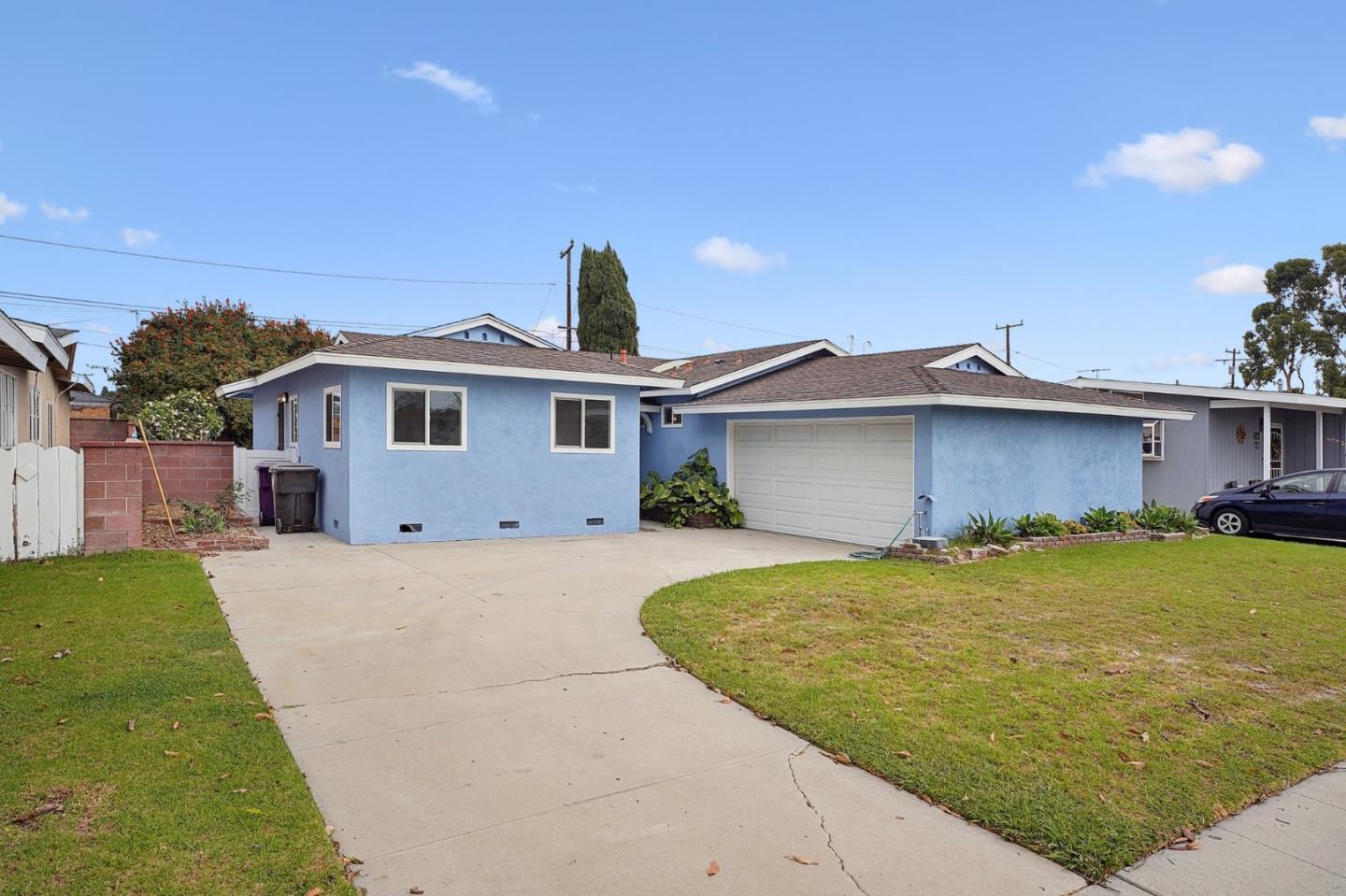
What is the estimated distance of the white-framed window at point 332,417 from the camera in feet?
42.2

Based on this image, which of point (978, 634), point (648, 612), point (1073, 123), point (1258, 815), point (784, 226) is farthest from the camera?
point (784, 226)

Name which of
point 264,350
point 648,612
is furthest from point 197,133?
point 648,612

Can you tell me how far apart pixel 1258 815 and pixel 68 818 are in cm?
521

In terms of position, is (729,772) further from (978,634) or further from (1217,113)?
(1217,113)

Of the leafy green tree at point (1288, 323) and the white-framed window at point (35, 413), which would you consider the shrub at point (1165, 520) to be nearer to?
the white-framed window at point (35, 413)

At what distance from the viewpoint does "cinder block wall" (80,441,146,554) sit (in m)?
9.77

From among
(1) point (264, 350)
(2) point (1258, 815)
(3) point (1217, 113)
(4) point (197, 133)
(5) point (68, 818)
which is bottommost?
(2) point (1258, 815)

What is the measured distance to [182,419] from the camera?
23484 mm

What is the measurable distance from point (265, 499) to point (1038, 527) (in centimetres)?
1392

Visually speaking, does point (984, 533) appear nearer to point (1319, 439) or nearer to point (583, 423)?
point (583, 423)

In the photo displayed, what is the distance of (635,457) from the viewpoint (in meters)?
14.8

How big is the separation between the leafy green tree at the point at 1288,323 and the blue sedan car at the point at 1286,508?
29.9m

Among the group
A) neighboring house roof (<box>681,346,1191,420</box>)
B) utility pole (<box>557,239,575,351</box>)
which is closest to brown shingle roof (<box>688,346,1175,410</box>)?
neighboring house roof (<box>681,346,1191,420</box>)

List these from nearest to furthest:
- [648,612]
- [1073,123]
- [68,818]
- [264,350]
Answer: [68,818], [648,612], [1073,123], [264,350]
